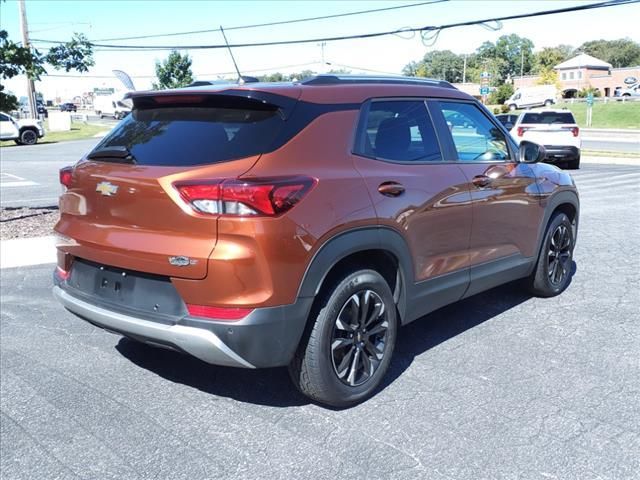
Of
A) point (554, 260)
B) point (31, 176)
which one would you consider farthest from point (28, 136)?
point (554, 260)

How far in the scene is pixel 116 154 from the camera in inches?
150

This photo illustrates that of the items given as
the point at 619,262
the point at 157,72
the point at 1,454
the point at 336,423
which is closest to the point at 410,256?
the point at 336,423

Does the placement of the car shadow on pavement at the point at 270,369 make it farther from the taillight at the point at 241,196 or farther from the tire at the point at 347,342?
the taillight at the point at 241,196

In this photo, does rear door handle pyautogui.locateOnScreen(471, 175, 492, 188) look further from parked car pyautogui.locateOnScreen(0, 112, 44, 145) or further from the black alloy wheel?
parked car pyautogui.locateOnScreen(0, 112, 44, 145)

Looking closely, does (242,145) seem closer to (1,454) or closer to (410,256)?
(410,256)

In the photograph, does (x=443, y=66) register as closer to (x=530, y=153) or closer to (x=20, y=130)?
(x=20, y=130)

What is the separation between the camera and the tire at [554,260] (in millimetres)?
5727

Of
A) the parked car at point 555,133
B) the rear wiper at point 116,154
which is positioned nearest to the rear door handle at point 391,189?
the rear wiper at point 116,154

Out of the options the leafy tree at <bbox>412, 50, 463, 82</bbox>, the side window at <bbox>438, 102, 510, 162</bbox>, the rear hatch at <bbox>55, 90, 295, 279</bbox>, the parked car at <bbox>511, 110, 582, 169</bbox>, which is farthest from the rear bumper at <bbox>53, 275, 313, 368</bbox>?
the leafy tree at <bbox>412, 50, 463, 82</bbox>

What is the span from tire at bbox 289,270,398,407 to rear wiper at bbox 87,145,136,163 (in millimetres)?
1355

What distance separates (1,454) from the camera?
131 inches

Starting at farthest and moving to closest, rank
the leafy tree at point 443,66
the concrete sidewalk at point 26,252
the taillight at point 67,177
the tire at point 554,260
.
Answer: the leafy tree at point 443,66
the concrete sidewalk at point 26,252
the tire at point 554,260
the taillight at point 67,177

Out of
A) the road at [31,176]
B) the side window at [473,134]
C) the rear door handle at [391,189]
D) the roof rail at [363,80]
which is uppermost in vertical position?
the roof rail at [363,80]

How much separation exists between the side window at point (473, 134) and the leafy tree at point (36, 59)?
7214 mm
